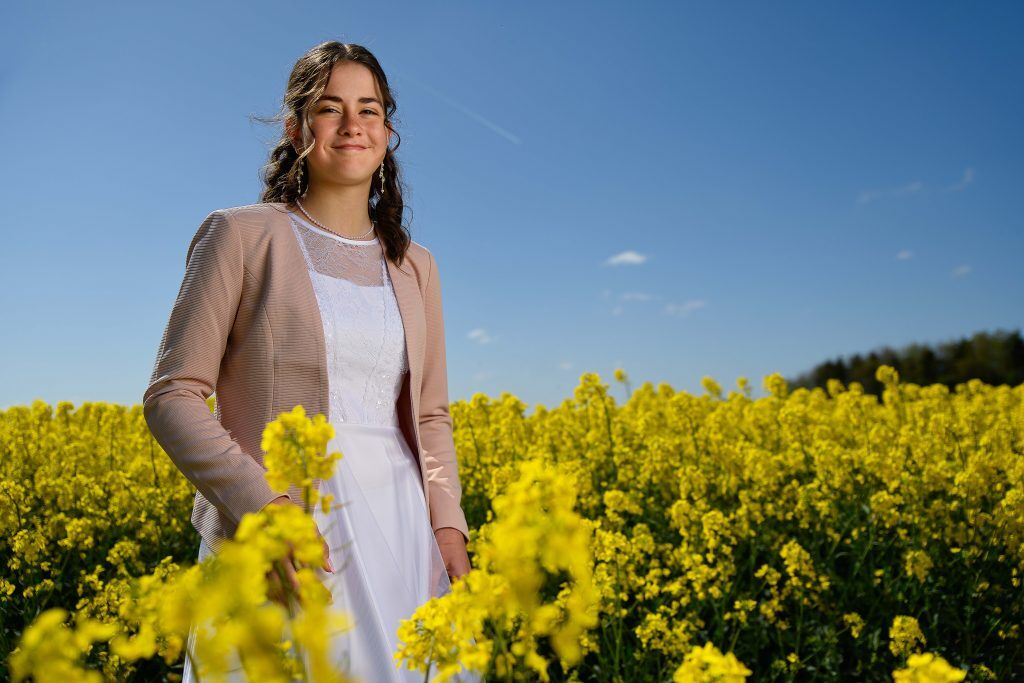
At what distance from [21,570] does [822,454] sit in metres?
4.67

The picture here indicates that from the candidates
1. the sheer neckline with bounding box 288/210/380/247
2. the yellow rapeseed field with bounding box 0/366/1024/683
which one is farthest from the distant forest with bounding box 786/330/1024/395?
the sheer neckline with bounding box 288/210/380/247

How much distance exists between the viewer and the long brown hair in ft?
7.99

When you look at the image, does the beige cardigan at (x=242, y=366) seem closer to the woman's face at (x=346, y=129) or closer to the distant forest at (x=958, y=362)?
the woman's face at (x=346, y=129)

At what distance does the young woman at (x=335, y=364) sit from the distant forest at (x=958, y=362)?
2230cm

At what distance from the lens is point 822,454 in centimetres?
525

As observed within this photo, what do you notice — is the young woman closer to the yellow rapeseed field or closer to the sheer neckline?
the sheer neckline

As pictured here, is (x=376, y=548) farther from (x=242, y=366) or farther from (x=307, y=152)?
(x=307, y=152)

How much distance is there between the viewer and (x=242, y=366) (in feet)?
7.29

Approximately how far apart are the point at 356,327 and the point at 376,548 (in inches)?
24.0

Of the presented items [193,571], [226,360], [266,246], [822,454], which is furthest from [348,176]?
[822,454]

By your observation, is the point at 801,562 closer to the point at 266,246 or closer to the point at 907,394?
the point at 266,246

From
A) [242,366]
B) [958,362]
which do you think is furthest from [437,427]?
[958,362]

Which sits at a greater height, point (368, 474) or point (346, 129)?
point (346, 129)

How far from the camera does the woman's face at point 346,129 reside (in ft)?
7.83
